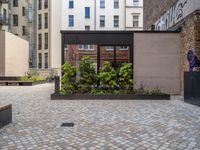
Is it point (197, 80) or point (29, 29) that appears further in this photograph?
point (29, 29)

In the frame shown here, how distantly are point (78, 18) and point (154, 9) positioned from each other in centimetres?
2977

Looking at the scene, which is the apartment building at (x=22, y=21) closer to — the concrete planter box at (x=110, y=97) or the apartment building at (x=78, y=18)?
the apartment building at (x=78, y=18)

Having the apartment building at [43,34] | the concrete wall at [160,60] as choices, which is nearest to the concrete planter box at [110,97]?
the concrete wall at [160,60]

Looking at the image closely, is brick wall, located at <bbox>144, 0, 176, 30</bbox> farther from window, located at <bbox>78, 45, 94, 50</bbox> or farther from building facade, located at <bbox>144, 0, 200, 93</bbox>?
window, located at <bbox>78, 45, 94, 50</bbox>

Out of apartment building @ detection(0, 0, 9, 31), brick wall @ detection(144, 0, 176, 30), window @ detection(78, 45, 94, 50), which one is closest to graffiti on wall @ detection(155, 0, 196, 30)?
brick wall @ detection(144, 0, 176, 30)

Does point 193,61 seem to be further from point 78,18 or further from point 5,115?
point 78,18

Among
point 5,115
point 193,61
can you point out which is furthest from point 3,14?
point 5,115

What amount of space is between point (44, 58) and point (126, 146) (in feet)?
157

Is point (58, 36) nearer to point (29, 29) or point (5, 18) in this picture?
point (29, 29)

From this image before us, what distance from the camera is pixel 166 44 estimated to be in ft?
57.5

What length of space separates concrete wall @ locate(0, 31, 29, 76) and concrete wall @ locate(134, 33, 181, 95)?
58.4ft

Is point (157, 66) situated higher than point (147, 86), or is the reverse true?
point (157, 66)

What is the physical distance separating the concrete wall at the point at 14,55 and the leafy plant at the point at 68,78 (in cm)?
1707

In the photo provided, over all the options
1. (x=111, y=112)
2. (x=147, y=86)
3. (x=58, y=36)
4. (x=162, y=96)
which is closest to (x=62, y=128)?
(x=111, y=112)
